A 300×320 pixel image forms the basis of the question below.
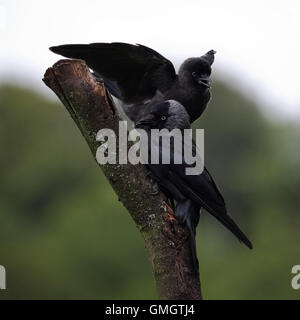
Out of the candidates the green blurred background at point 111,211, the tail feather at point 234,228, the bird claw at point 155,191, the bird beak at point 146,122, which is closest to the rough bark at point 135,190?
the bird claw at point 155,191

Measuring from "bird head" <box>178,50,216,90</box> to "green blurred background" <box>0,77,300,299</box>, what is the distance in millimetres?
19563

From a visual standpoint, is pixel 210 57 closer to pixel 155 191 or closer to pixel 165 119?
pixel 165 119

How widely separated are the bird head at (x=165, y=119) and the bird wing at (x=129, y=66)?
1135 millimetres

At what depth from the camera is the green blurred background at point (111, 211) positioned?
3447 cm

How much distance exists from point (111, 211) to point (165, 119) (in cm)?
3078

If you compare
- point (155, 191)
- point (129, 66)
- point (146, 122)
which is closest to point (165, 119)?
point (146, 122)

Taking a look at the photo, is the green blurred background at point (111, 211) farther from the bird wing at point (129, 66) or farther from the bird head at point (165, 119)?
the bird head at point (165, 119)

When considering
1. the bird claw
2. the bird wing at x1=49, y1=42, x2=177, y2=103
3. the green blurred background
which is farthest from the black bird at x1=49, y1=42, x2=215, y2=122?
the green blurred background

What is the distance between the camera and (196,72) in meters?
10.6

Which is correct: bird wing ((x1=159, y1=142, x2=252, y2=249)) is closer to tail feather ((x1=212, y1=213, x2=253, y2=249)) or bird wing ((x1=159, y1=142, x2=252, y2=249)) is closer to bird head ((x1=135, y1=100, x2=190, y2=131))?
tail feather ((x1=212, y1=213, x2=253, y2=249))

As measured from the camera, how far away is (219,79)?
62.4 m
